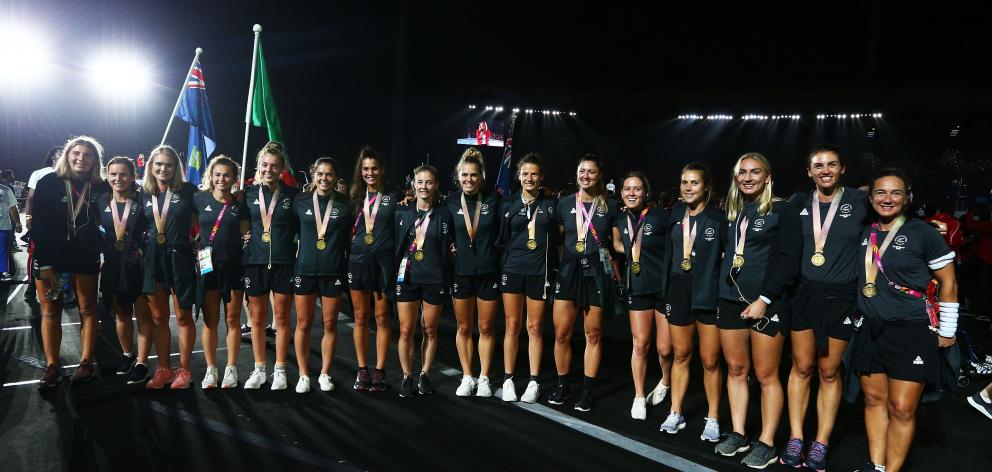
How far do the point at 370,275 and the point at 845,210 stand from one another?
3233 millimetres

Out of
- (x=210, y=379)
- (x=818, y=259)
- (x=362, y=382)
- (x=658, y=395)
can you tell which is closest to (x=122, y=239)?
(x=210, y=379)

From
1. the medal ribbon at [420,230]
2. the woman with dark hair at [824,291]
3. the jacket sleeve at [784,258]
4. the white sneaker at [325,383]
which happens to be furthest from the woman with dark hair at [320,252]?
the woman with dark hair at [824,291]

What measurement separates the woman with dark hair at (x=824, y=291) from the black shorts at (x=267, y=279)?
3572 millimetres

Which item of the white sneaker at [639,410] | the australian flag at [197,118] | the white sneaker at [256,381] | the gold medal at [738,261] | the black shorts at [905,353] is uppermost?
the australian flag at [197,118]

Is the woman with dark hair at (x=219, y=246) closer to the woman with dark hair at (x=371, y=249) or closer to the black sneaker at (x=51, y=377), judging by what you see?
the woman with dark hair at (x=371, y=249)

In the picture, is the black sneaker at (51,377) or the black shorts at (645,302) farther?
the black sneaker at (51,377)

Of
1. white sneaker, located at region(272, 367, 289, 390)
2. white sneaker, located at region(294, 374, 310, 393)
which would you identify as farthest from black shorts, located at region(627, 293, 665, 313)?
white sneaker, located at region(272, 367, 289, 390)

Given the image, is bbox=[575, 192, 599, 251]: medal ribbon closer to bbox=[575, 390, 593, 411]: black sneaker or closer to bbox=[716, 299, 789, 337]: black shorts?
bbox=[716, 299, 789, 337]: black shorts

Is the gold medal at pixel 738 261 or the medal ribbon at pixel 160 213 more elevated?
the medal ribbon at pixel 160 213

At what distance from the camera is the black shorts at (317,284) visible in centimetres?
422

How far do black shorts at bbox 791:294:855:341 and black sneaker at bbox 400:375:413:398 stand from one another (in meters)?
2.85

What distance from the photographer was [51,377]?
13.6 feet

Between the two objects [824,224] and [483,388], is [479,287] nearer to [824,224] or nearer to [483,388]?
[483,388]

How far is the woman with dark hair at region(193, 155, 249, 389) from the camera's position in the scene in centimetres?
416
